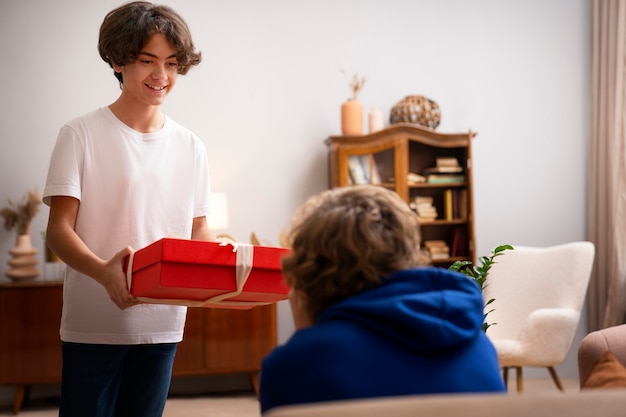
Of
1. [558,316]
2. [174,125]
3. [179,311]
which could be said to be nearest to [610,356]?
[179,311]

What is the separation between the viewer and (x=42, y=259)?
17.6 ft

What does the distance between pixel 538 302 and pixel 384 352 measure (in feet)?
13.3

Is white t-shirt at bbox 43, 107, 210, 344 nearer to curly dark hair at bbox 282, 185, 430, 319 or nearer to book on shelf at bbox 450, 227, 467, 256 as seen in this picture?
curly dark hair at bbox 282, 185, 430, 319

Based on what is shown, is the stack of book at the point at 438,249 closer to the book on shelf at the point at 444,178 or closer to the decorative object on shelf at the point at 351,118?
the book on shelf at the point at 444,178

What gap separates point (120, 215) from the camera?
184 cm

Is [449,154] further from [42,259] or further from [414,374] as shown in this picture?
[414,374]

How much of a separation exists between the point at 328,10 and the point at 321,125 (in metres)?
0.80

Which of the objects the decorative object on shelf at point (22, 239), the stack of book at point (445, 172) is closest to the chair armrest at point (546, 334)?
the stack of book at point (445, 172)

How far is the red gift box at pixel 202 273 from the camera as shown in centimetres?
168

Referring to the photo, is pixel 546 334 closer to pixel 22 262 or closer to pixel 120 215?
pixel 22 262

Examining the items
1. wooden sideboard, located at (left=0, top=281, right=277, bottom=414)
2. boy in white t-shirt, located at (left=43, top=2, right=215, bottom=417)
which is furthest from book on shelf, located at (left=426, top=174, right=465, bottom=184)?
boy in white t-shirt, located at (left=43, top=2, right=215, bottom=417)

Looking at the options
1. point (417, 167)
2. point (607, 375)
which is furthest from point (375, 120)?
point (607, 375)

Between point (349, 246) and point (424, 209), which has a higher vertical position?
point (349, 246)

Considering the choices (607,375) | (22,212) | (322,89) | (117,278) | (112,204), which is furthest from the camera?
(322,89)
